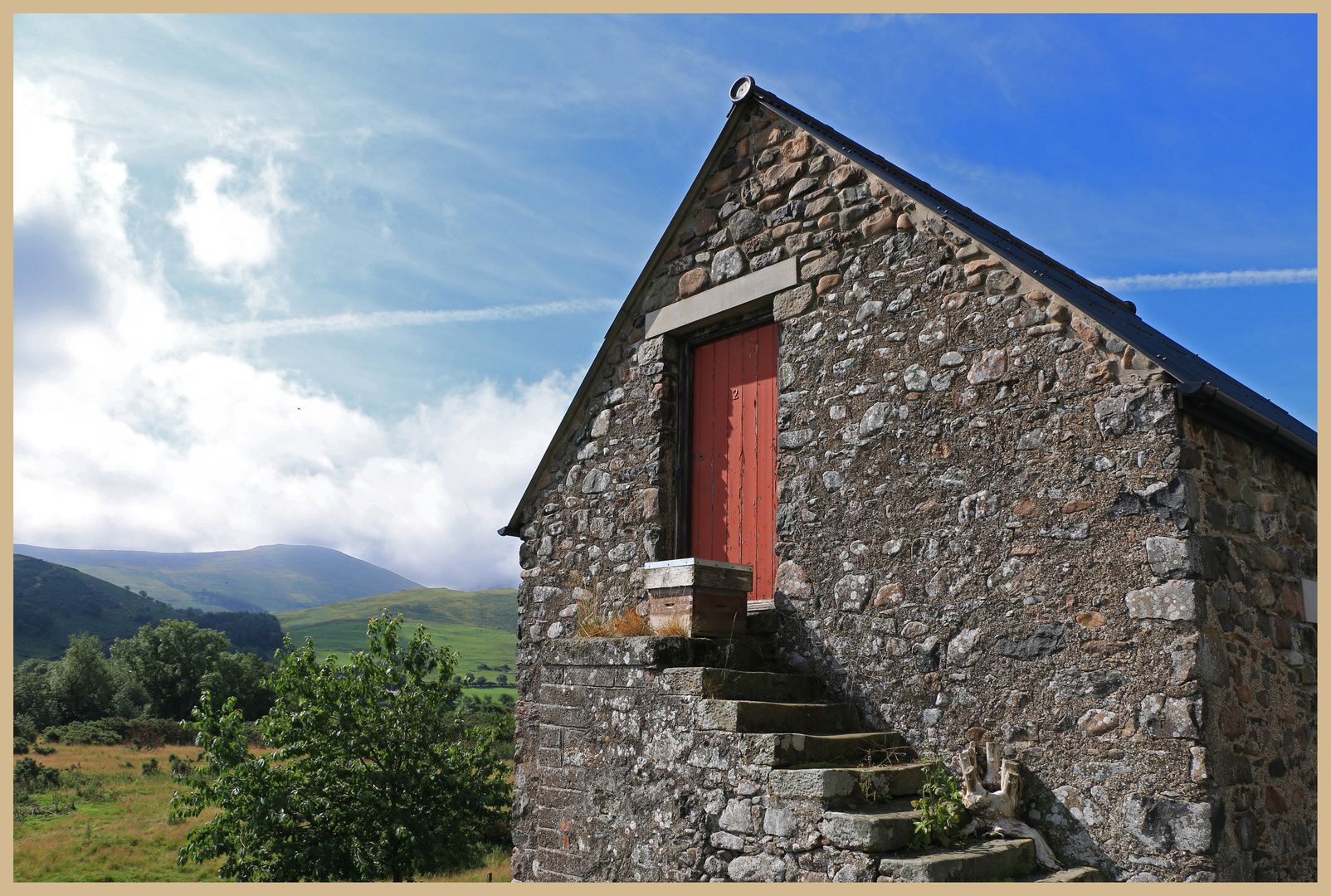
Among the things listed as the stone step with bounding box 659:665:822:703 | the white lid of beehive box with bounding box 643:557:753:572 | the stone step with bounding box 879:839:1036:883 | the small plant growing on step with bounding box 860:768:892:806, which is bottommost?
the stone step with bounding box 879:839:1036:883

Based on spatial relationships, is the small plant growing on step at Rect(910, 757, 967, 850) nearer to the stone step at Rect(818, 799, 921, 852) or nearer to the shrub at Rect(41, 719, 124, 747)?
the stone step at Rect(818, 799, 921, 852)

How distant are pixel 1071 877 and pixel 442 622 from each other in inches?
4493

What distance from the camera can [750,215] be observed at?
21.7 ft

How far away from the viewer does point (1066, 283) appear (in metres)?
6.46

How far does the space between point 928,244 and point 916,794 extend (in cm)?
344

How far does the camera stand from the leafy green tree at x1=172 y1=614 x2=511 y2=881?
8727 millimetres

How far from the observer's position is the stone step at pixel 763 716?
14.8 feet

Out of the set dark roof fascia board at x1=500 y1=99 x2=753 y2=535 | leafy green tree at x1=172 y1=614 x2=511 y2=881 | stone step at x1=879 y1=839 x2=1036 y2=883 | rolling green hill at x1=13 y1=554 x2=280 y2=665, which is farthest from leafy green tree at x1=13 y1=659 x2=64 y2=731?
stone step at x1=879 y1=839 x2=1036 y2=883

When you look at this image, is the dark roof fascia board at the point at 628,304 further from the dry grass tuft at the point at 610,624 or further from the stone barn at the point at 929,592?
the dry grass tuft at the point at 610,624

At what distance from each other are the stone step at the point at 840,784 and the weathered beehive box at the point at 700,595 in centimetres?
131

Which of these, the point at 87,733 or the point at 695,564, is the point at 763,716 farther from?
the point at 87,733

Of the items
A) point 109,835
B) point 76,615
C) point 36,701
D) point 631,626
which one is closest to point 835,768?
point 631,626

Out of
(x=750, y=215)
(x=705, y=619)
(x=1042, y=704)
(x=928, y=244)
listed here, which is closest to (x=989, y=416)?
(x=928, y=244)

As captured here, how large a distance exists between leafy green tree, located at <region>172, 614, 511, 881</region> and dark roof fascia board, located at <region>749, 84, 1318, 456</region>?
27.7ft
